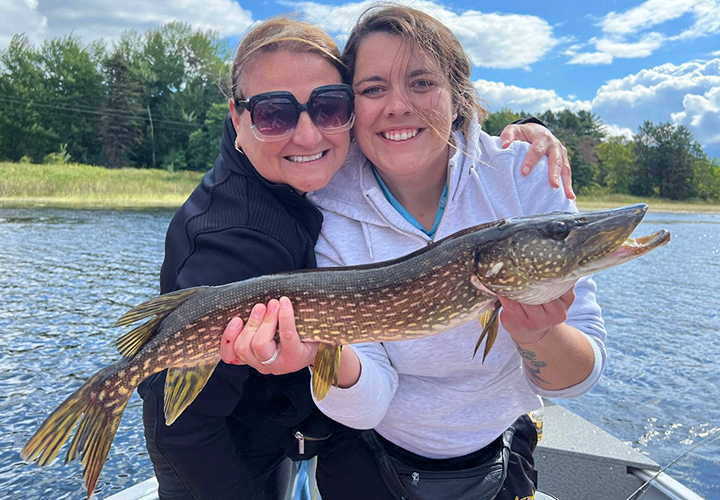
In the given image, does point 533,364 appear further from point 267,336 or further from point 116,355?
point 116,355

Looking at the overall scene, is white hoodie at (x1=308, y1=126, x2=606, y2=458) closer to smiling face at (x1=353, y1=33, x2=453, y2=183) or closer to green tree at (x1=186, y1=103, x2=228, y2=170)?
smiling face at (x1=353, y1=33, x2=453, y2=183)

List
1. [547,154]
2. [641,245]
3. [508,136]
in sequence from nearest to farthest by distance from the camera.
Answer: [641,245] < [547,154] < [508,136]

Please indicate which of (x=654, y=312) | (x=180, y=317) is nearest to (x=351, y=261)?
(x=180, y=317)

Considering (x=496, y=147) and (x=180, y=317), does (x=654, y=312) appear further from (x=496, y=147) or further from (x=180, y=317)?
(x=180, y=317)

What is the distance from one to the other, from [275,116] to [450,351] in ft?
3.04

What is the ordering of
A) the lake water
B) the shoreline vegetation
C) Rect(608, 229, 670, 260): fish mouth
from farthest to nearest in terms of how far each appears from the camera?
the shoreline vegetation < the lake water < Rect(608, 229, 670, 260): fish mouth

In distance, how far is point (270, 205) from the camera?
1694 millimetres

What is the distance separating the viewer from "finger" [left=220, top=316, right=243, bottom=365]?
155 cm

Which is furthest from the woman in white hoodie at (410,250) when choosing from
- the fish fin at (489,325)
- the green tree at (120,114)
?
the green tree at (120,114)

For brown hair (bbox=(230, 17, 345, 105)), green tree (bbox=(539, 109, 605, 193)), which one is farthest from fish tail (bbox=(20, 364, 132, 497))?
green tree (bbox=(539, 109, 605, 193))

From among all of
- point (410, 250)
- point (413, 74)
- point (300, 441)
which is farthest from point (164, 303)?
point (413, 74)

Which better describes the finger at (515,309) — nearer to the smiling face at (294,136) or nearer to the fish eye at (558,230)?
the fish eye at (558,230)

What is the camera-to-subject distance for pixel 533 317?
4.77ft

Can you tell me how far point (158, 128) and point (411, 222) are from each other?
44.8m
